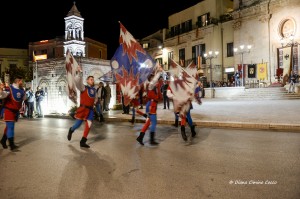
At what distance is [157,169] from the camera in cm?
524

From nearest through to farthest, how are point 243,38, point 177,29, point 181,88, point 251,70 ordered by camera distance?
1. point 181,88
2. point 251,70
3. point 243,38
4. point 177,29

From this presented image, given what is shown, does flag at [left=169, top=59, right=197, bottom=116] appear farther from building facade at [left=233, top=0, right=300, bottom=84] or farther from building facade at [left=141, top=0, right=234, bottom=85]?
building facade at [left=141, top=0, right=234, bottom=85]

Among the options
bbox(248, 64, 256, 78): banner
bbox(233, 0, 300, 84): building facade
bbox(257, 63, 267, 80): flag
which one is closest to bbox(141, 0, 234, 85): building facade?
bbox(233, 0, 300, 84): building facade

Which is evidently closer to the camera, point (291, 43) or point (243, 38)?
point (291, 43)

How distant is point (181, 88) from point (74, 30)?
906 inches

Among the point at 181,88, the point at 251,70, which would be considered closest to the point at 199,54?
the point at 251,70

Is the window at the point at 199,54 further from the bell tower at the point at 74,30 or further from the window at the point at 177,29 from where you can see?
the bell tower at the point at 74,30

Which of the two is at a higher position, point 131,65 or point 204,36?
point 204,36

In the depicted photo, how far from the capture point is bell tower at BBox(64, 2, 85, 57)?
91.1ft

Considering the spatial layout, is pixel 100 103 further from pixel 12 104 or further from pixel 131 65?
pixel 12 104

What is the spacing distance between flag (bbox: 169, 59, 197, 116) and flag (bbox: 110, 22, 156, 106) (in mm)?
1968

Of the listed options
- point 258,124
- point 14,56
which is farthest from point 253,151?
point 14,56

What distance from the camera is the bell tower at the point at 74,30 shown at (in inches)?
1093

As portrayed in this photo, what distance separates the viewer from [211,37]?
3628 cm
